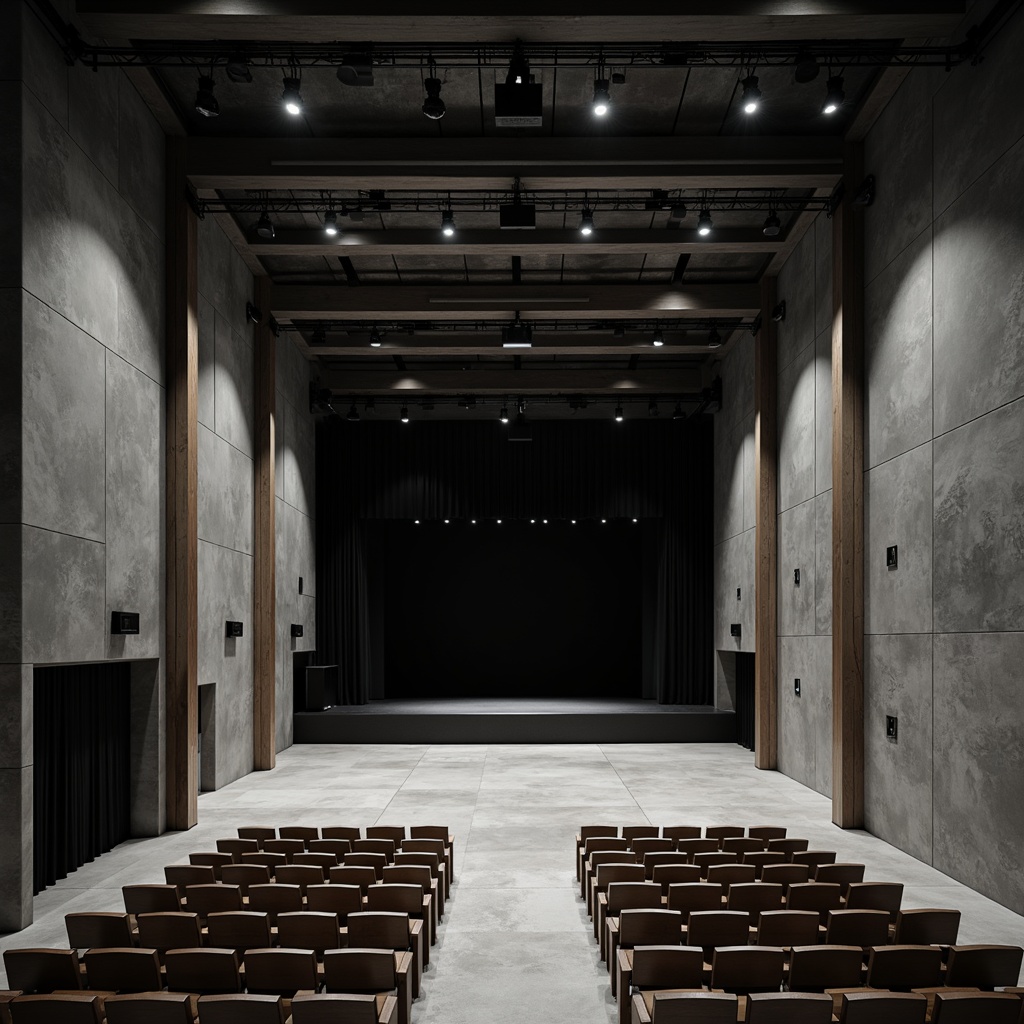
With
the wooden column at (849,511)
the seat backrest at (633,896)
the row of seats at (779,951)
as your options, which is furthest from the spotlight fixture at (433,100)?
the seat backrest at (633,896)

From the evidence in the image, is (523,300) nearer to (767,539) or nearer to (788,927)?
(767,539)

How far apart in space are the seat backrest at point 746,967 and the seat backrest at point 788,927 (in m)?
0.58

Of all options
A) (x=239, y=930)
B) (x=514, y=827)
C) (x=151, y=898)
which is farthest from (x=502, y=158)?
(x=239, y=930)

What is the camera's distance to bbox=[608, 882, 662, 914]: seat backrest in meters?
5.74

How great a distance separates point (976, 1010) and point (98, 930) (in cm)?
414

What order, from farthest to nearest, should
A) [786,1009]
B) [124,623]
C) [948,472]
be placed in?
[124,623], [948,472], [786,1009]

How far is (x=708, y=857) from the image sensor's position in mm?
6773

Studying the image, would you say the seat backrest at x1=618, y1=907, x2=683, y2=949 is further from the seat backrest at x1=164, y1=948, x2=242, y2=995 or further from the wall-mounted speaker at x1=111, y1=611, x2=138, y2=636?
the wall-mounted speaker at x1=111, y1=611, x2=138, y2=636

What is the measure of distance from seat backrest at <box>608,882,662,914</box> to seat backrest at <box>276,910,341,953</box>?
160 centimetres

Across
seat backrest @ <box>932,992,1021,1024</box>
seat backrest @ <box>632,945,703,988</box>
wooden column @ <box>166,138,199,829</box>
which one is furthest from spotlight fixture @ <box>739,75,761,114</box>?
seat backrest @ <box>932,992,1021,1024</box>

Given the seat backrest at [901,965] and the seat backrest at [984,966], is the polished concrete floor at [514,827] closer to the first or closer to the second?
the seat backrest at [901,965]

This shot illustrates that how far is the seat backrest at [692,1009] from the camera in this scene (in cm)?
376

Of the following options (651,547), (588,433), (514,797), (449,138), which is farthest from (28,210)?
(651,547)

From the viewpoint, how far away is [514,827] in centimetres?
1048
